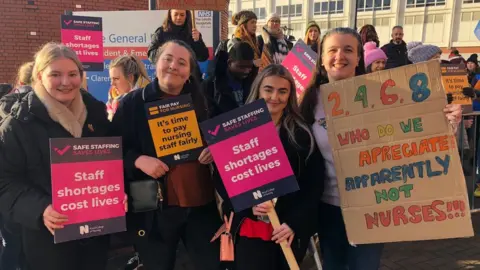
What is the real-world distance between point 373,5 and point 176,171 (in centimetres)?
4781

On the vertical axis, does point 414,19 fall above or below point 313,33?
above

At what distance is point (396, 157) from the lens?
2180 millimetres

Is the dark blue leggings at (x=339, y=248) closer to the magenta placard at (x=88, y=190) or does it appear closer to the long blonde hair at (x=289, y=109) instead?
the long blonde hair at (x=289, y=109)

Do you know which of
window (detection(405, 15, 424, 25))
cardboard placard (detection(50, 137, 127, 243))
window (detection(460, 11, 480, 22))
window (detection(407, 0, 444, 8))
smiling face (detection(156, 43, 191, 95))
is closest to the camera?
cardboard placard (detection(50, 137, 127, 243))

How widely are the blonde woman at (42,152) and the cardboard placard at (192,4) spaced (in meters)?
2.36

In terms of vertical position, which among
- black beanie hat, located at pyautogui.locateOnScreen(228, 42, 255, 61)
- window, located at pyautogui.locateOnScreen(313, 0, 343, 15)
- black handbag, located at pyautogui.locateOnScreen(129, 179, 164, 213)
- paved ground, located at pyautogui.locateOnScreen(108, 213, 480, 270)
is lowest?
paved ground, located at pyautogui.locateOnScreen(108, 213, 480, 270)

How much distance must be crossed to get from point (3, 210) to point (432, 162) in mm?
2275

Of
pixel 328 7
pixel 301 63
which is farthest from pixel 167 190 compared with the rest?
pixel 328 7

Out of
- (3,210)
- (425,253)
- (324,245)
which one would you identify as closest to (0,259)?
(3,210)

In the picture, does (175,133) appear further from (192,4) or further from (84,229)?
(192,4)

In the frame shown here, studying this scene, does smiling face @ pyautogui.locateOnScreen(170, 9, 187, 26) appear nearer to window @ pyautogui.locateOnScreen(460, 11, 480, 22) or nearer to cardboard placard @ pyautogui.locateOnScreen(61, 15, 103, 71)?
cardboard placard @ pyautogui.locateOnScreen(61, 15, 103, 71)

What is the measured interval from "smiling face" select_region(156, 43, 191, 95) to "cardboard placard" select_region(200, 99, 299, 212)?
0.52 m

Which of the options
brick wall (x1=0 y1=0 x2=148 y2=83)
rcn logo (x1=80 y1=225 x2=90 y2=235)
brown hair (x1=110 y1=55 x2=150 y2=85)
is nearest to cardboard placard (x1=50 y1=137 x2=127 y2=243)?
rcn logo (x1=80 y1=225 x2=90 y2=235)

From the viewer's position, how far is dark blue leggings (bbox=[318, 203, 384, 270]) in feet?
7.55
